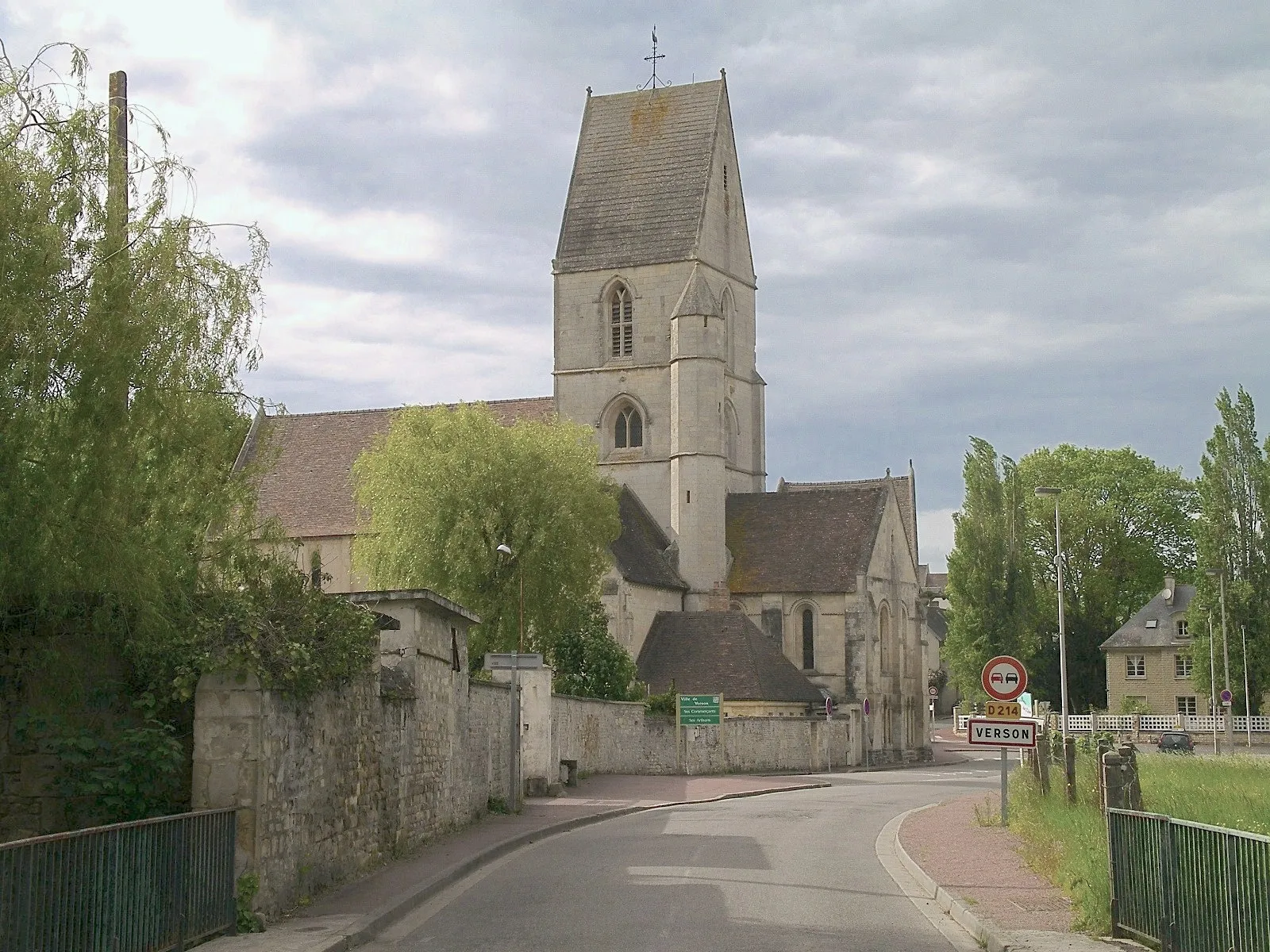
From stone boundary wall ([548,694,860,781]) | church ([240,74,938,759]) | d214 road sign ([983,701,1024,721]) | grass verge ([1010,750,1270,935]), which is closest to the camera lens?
grass verge ([1010,750,1270,935])

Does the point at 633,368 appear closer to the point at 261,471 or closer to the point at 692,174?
the point at 692,174

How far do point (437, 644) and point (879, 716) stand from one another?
39.6 m

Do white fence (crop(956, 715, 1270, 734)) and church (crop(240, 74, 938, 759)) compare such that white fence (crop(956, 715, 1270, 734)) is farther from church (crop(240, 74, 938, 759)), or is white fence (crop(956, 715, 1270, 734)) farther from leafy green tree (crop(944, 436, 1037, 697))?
church (crop(240, 74, 938, 759))

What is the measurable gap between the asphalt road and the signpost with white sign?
215 centimetres

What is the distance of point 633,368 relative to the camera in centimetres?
5753

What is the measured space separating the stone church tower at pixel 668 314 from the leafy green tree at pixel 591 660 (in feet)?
32.5

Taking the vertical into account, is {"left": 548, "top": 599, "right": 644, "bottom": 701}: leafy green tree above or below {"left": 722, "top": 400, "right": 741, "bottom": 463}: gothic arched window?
below

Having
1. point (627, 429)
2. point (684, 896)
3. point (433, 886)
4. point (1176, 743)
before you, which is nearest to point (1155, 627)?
point (1176, 743)

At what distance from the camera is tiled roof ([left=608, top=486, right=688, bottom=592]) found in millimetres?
51594

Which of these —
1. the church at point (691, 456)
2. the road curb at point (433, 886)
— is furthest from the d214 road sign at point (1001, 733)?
the church at point (691, 456)

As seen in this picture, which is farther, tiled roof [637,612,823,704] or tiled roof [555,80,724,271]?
tiled roof [555,80,724,271]

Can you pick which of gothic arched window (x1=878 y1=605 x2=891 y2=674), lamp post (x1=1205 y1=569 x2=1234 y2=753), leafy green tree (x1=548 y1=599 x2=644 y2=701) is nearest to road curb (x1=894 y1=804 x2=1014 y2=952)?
leafy green tree (x1=548 y1=599 x2=644 y2=701)

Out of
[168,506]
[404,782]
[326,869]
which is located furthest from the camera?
[404,782]

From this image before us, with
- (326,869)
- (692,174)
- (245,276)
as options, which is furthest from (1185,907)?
(692,174)
